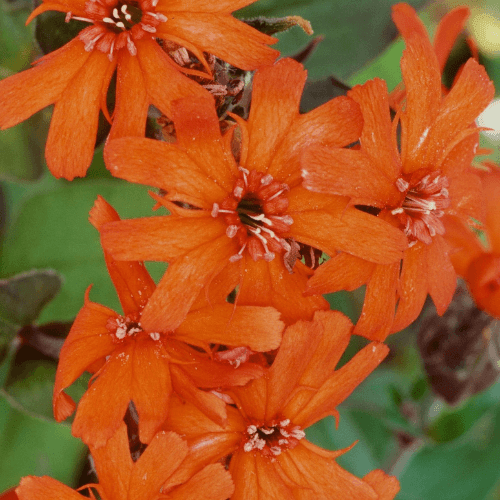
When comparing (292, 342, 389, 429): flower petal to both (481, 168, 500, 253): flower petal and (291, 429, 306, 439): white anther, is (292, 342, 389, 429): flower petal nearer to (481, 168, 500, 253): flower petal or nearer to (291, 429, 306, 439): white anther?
(291, 429, 306, 439): white anther

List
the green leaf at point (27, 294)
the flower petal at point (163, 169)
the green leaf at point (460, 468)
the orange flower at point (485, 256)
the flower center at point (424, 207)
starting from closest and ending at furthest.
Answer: the flower petal at point (163, 169) → the flower center at point (424, 207) → the green leaf at point (27, 294) → the orange flower at point (485, 256) → the green leaf at point (460, 468)

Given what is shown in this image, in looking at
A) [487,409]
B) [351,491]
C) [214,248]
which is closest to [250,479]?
[351,491]

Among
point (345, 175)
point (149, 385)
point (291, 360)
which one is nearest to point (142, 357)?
point (149, 385)

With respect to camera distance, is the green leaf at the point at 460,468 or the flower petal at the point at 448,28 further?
the green leaf at the point at 460,468

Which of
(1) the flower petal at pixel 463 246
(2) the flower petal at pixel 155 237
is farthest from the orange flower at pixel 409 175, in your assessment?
(1) the flower petal at pixel 463 246

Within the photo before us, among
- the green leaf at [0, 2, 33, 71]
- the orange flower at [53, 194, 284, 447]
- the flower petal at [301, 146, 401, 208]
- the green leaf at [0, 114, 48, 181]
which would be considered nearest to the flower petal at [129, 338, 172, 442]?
the orange flower at [53, 194, 284, 447]

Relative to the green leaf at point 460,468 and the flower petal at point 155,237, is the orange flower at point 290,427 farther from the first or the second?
the green leaf at point 460,468
